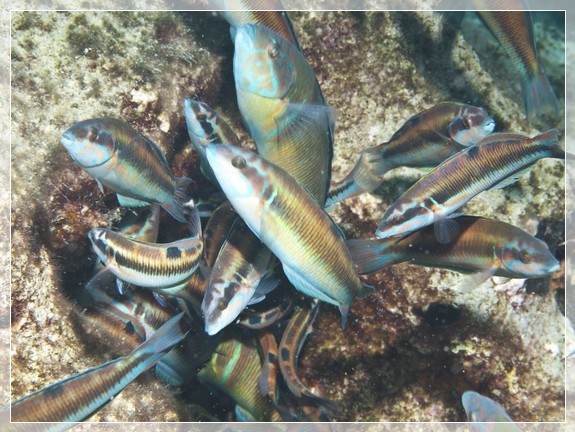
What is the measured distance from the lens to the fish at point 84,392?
224 cm

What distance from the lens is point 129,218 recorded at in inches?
122

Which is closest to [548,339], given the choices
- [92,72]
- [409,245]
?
[409,245]

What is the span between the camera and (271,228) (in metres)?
2.10

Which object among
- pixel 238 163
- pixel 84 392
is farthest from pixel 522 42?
pixel 84 392

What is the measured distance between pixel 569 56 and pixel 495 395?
17.6 ft

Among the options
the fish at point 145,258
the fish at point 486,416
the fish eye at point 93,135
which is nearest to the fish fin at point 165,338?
the fish at point 145,258

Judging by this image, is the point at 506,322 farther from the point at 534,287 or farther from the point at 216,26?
the point at 216,26

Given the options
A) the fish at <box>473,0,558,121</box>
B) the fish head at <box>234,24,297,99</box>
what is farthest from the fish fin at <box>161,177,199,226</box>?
the fish at <box>473,0,558,121</box>

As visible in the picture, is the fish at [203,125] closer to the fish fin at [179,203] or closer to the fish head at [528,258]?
the fish fin at [179,203]

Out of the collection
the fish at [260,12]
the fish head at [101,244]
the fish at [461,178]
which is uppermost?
the fish at [260,12]

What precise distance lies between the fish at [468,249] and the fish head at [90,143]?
1.66 m

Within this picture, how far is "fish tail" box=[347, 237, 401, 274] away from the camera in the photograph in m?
2.71

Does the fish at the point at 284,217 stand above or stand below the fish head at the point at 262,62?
below

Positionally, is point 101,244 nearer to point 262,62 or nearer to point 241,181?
point 241,181
